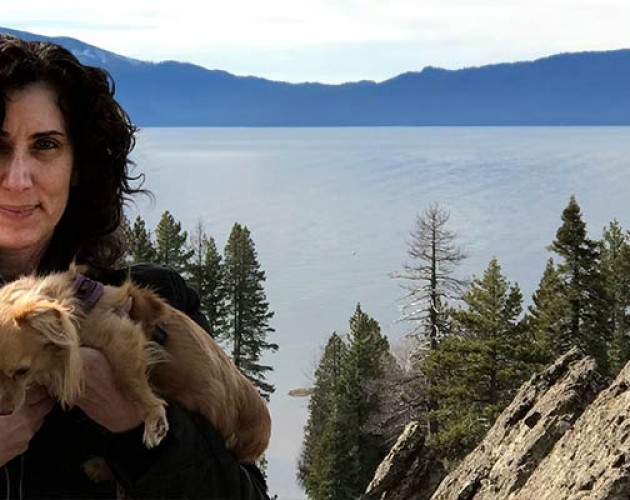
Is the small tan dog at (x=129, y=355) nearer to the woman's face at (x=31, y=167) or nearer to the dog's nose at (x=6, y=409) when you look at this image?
the dog's nose at (x=6, y=409)

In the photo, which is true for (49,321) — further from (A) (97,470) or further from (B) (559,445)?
(B) (559,445)

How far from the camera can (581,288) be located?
3216 centimetres

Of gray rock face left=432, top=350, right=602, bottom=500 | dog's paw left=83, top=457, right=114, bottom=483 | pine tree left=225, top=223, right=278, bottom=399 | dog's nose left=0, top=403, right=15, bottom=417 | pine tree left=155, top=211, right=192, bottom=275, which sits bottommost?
pine tree left=225, top=223, right=278, bottom=399

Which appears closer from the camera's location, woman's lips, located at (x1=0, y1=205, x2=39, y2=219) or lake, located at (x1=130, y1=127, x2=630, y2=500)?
woman's lips, located at (x1=0, y1=205, x2=39, y2=219)

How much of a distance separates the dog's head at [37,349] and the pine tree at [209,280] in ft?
123

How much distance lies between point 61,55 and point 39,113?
0.35m

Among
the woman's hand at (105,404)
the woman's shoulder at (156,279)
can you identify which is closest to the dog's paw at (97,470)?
the woman's hand at (105,404)

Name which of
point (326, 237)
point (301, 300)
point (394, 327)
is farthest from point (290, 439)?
point (326, 237)

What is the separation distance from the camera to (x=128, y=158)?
4625 millimetres

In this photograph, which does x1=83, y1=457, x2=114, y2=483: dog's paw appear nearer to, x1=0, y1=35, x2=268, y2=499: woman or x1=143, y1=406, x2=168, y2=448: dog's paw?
x1=0, y1=35, x2=268, y2=499: woman

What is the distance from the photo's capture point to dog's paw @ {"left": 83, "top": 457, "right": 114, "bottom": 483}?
346 cm

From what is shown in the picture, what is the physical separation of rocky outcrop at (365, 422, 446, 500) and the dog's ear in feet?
49.6

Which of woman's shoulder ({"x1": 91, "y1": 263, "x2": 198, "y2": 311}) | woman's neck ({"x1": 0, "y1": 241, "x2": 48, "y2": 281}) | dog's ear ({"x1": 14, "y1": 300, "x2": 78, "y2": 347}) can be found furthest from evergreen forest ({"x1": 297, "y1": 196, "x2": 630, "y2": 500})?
dog's ear ({"x1": 14, "y1": 300, "x2": 78, "y2": 347})

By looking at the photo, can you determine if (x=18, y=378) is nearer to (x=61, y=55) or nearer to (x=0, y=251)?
(x=0, y=251)
